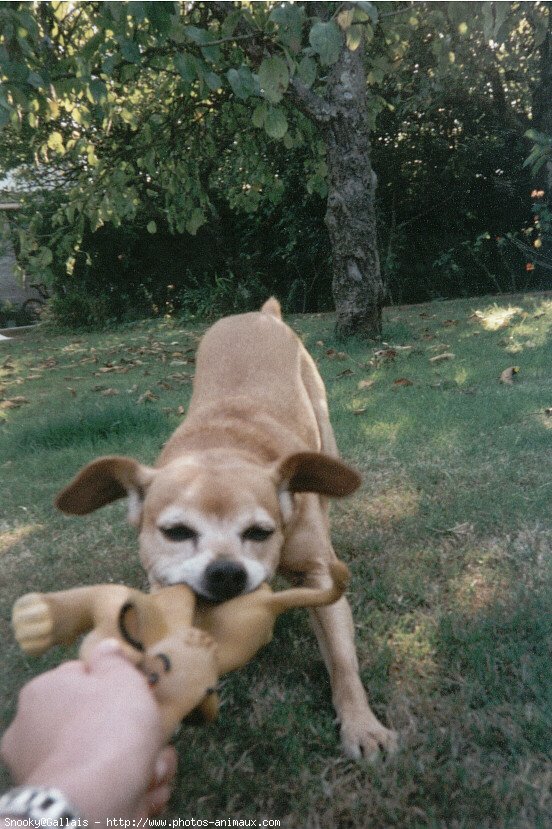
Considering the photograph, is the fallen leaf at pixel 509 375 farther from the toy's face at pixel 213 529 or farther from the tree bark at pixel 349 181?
the toy's face at pixel 213 529

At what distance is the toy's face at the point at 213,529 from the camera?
2004mm

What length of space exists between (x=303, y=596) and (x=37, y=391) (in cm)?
609

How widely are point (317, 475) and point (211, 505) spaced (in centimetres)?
43

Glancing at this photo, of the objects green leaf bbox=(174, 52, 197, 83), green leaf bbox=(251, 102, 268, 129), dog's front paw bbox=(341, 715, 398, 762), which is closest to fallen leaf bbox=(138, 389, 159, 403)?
green leaf bbox=(251, 102, 268, 129)

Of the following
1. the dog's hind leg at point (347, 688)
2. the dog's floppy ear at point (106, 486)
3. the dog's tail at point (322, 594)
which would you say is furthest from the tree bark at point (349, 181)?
the dog's tail at point (322, 594)

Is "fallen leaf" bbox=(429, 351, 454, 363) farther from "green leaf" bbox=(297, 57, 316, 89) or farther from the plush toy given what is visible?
the plush toy

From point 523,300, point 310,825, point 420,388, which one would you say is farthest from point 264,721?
point 523,300

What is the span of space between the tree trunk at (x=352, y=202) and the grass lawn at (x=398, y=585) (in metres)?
1.37

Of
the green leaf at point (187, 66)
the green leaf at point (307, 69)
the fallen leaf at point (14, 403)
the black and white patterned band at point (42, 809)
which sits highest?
the green leaf at point (187, 66)

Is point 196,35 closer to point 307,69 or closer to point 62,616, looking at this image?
point 307,69

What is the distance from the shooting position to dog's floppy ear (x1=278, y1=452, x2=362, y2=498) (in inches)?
92.0

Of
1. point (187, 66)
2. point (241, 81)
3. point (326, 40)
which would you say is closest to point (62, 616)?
point (326, 40)

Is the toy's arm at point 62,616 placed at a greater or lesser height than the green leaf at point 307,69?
lesser

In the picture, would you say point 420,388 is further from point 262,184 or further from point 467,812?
point 262,184
